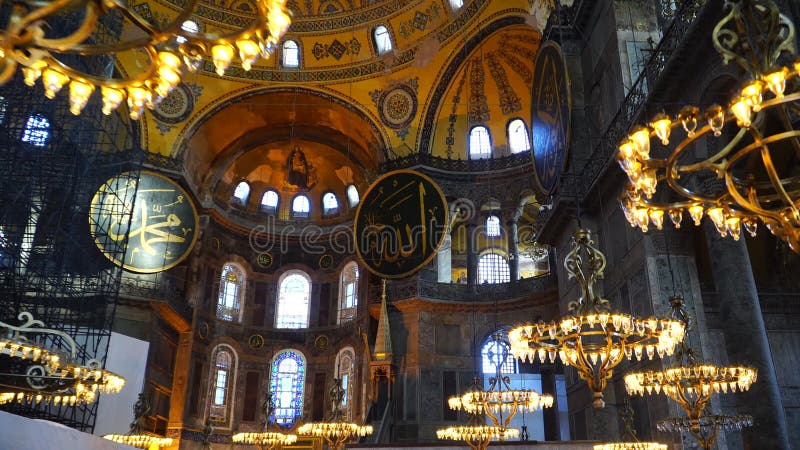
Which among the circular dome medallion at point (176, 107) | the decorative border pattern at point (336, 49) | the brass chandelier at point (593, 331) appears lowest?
the brass chandelier at point (593, 331)

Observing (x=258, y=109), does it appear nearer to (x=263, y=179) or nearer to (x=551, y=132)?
(x=263, y=179)

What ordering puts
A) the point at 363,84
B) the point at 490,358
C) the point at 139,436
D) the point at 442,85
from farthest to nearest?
the point at 363,84
the point at 442,85
the point at 490,358
the point at 139,436

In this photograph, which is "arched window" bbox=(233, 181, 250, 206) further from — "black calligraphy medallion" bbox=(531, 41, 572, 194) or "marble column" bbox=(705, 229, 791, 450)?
"marble column" bbox=(705, 229, 791, 450)

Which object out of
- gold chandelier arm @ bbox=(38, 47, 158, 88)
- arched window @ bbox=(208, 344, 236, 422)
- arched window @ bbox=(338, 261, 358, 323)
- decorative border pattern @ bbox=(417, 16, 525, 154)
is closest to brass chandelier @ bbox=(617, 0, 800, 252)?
gold chandelier arm @ bbox=(38, 47, 158, 88)

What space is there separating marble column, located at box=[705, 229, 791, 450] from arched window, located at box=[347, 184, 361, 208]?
1464 cm

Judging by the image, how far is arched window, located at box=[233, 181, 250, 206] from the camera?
70.0 ft

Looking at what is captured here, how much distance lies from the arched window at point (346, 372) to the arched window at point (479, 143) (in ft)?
23.2

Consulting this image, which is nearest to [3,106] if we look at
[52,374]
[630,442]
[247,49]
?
[52,374]

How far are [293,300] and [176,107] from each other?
23.9 ft

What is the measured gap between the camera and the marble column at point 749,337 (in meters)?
6.58

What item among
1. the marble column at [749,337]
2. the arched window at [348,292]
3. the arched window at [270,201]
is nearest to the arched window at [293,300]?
the arched window at [348,292]

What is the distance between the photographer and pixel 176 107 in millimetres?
18453

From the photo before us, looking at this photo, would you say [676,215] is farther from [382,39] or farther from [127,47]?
[382,39]

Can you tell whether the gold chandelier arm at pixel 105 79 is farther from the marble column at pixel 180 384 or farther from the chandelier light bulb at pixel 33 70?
the marble column at pixel 180 384
